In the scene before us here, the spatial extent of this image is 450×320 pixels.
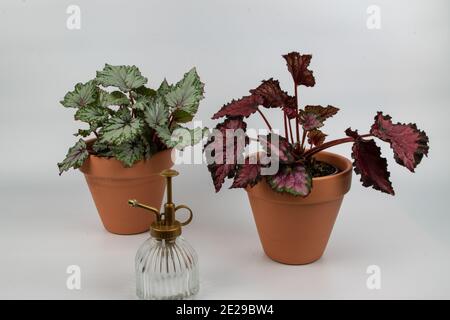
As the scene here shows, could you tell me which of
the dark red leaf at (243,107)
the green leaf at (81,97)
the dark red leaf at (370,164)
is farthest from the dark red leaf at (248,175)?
the green leaf at (81,97)

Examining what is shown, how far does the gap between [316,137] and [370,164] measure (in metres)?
0.24

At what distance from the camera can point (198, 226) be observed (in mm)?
2439

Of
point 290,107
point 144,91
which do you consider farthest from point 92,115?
point 290,107

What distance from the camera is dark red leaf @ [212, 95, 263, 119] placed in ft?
6.72

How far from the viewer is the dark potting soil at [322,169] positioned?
215 centimetres

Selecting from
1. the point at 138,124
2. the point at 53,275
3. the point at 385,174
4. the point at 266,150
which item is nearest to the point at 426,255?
the point at 385,174

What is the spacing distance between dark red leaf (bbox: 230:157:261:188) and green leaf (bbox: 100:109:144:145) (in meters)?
0.38

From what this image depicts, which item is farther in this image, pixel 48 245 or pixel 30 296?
pixel 48 245

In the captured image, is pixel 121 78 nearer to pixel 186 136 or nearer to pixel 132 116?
pixel 132 116

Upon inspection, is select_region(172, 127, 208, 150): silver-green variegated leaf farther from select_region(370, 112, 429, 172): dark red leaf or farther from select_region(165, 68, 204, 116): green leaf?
select_region(370, 112, 429, 172): dark red leaf

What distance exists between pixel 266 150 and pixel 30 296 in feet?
2.40

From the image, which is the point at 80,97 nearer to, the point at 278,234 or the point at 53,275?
the point at 53,275

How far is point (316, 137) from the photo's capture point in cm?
222

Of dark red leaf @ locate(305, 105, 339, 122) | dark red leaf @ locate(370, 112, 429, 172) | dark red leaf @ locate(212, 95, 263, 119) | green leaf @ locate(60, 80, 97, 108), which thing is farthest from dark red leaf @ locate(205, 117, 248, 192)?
green leaf @ locate(60, 80, 97, 108)
